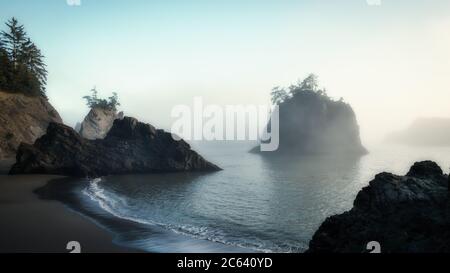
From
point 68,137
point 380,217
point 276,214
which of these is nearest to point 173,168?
point 68,137

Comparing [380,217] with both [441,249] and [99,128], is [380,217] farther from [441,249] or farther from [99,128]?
[99,128]

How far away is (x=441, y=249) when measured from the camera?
40.1 ft

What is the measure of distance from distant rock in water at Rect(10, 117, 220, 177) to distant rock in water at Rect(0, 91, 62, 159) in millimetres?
17803

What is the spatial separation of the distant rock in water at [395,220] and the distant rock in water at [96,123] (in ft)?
325

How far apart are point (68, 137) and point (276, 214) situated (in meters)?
42.0

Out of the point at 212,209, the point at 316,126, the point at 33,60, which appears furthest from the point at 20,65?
the point at 316,126

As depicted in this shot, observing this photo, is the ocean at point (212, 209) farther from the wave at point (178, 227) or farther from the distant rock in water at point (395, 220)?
the distant rock in water at point (395, 220)

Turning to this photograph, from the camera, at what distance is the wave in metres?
21.8

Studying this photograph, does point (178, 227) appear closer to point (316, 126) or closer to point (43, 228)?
point (43, 228)

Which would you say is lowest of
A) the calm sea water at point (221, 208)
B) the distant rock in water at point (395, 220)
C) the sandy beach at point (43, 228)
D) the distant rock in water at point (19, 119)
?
the calm sea water at point (221, 208)

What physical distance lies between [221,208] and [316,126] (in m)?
105

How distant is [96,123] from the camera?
10994 cm

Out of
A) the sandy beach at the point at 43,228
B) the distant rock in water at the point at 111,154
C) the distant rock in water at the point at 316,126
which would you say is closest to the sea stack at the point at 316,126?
the distant rock in water at the point at 316,126

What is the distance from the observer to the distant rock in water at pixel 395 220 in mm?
13180
